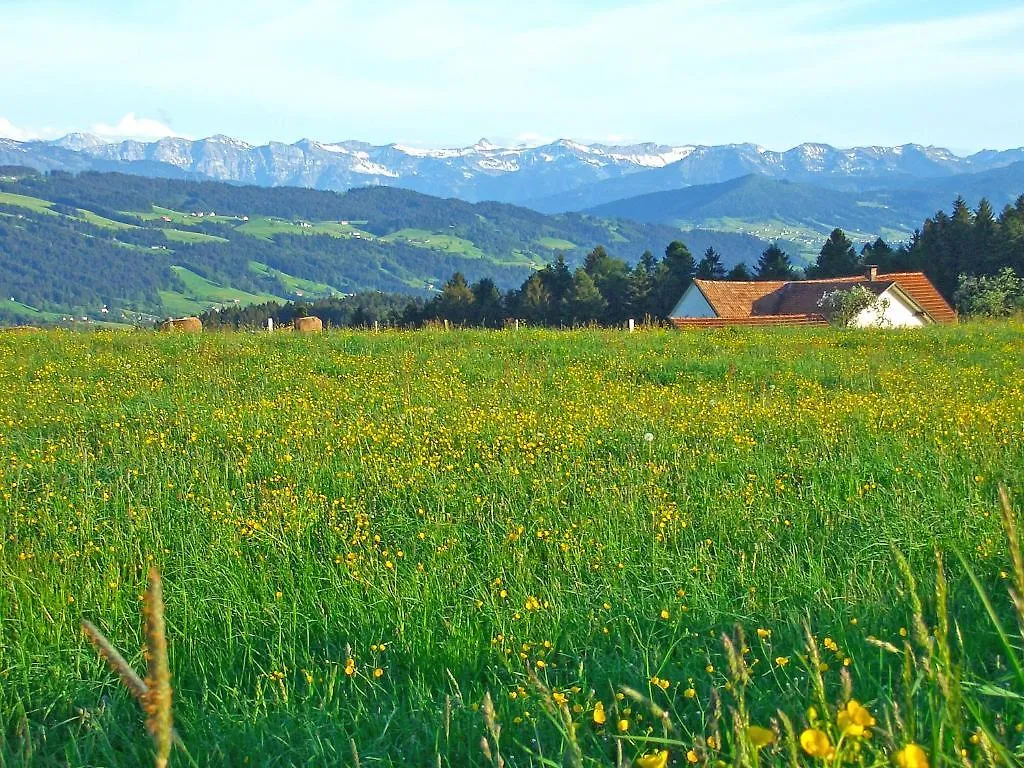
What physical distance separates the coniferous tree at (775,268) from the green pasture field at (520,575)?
56265 millimetres

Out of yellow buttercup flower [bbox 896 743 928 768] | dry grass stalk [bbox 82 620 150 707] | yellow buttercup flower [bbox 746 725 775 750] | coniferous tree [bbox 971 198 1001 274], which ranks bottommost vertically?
yellow buttercup flower [bbox 746 725 775 750]

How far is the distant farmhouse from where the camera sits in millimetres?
49156

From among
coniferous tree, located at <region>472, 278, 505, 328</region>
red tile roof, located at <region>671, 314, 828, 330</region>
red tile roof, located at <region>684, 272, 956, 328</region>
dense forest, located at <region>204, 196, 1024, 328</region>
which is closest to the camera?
red tile roof, located at <region>671, 314, 828, 330</region>

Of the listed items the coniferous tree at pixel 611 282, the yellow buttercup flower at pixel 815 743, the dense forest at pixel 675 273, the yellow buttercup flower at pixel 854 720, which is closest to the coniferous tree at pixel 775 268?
the dense forest at pixel 675 273

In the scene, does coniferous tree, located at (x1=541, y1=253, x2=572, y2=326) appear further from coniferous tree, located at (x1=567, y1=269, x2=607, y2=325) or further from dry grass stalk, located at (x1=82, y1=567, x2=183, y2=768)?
dry grass stalk, located at (x1=82, y1=567, x2=183, y2=768)

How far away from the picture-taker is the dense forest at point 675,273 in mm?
53594

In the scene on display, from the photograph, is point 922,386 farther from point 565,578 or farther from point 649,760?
point 649,760

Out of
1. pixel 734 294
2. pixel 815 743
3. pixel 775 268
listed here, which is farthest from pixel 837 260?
pixel 815 743

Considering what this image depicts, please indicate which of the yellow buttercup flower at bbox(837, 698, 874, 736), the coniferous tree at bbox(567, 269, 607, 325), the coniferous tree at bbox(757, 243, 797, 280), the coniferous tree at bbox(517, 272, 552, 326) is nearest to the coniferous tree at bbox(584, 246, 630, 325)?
the coniferous tree at bbox(567, 269, 607, 325)

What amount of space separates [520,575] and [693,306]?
56.4 metres

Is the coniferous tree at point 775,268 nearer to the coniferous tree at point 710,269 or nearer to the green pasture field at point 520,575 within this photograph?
the coniferous tree at point 710,269

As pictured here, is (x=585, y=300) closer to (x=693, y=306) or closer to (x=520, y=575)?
(x=693, y=306)

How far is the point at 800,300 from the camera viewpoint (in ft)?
182

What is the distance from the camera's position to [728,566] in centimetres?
529
